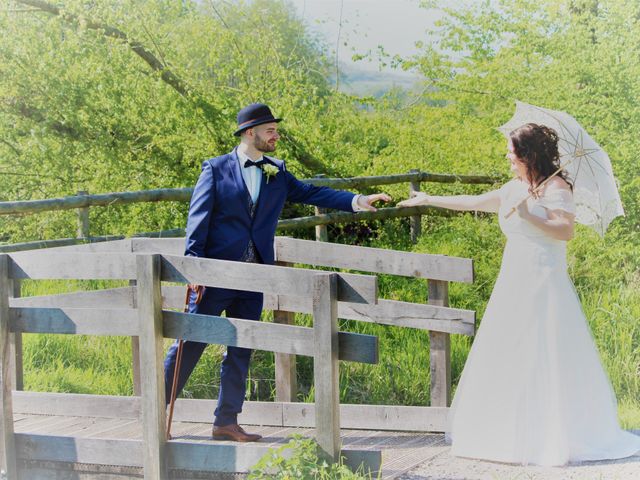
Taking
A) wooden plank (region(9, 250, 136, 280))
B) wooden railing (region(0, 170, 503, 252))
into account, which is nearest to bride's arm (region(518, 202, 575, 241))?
wooden plank (region(9, 250, 136, 280))

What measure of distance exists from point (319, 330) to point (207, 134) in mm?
6484

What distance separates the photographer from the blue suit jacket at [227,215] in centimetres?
470

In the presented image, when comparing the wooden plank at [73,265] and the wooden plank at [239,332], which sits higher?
the wooden plank at [73,265]

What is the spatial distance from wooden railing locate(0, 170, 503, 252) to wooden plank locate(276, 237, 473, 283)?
2.72 m

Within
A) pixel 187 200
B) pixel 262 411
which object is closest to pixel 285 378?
pixel 262 411

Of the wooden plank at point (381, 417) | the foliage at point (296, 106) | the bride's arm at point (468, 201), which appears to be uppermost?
the foliage at point (296, 106)

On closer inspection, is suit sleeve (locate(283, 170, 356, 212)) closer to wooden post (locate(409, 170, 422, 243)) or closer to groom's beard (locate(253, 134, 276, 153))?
groom's beard (locate(253, 134, 276, 153))

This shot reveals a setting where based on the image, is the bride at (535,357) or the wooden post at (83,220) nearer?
the bride at (535,357)

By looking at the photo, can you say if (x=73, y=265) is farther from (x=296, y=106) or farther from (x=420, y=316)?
(x=296, y=106)

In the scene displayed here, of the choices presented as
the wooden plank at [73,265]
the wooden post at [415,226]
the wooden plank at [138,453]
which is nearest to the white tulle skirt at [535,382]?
the wooden plank at [138,453]

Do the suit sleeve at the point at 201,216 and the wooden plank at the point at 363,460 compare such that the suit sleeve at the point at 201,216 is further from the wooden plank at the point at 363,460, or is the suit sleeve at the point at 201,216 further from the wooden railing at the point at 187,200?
the wooden railing at the point at 187,200

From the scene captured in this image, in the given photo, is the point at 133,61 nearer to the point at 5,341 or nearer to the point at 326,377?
the point at 5,341

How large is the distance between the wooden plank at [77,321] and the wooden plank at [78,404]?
342 millimetres

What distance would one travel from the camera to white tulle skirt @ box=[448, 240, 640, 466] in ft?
14.9
